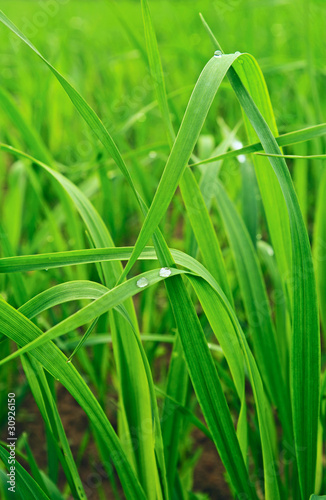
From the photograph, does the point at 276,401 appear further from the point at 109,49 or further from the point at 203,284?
the point at 109,49

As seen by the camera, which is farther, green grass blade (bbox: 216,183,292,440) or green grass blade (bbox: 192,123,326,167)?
green grass blade (bbox: 216,183,292,440)

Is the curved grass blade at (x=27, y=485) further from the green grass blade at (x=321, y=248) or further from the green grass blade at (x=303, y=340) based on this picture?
the green grass blade at (x=321, y=248)

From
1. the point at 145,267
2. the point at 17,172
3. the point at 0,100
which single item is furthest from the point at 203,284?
the point at 17,172

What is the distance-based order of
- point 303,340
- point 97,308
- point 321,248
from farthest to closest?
point 321,248, point 303,340, point 97,308

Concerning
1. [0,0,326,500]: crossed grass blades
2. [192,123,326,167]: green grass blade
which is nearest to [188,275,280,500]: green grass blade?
[0,0,326,500]: crossed grass blades

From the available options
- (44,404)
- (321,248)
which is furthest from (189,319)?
(321,248)

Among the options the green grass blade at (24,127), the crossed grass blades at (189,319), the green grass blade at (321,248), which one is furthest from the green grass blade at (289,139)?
the green grass blade at (24,127)

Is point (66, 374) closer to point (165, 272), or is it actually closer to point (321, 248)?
point (165, 272)

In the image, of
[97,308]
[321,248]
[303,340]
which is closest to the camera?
[97,308]

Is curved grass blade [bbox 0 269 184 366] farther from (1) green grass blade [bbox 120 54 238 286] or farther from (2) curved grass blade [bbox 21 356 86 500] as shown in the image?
(2) curved grass blade [bbox 21 356 86 500]

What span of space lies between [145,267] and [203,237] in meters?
0.29

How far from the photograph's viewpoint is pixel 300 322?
41 centimetres

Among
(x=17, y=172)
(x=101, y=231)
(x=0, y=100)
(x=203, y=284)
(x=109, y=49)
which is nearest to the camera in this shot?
(x=203, y=284)

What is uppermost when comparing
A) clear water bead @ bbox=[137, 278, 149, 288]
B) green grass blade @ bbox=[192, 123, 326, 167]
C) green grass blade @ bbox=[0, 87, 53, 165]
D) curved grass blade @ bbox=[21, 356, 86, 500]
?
green grass blade @ bbox=[0, 87, 53, 165]
